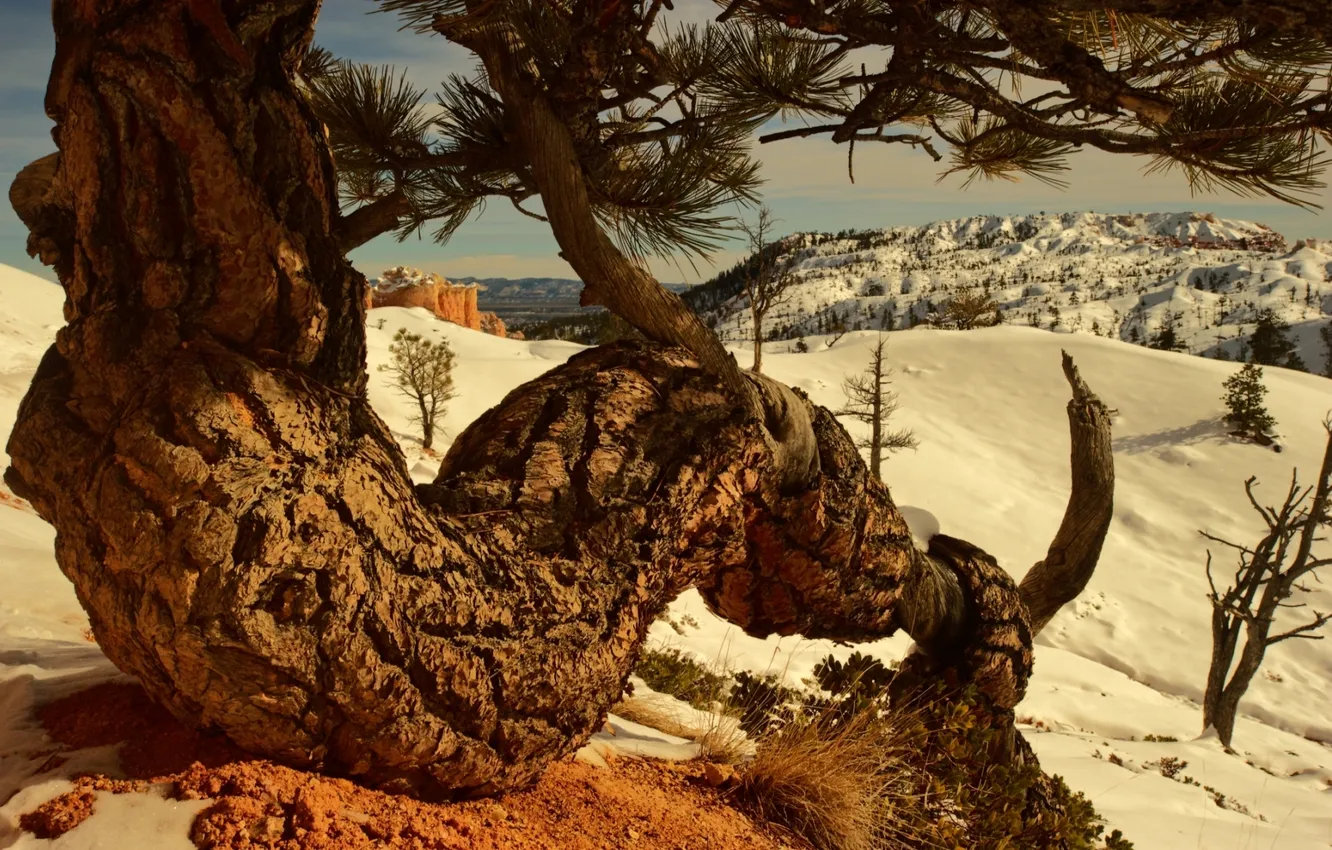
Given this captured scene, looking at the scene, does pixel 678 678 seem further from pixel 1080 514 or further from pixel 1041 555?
pixel 1041 555

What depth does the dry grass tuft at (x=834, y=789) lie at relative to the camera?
2.01m

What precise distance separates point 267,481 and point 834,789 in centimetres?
159

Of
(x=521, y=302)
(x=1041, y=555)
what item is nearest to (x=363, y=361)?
(x=1041, y=555)

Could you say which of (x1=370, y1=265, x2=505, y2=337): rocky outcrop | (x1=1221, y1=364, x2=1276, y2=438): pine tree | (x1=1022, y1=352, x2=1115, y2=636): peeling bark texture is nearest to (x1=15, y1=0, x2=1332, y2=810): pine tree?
(x1=1022, y1=352, x2=1115, y2=636): peeling bark texture

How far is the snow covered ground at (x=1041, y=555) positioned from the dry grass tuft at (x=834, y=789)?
370 millimetres

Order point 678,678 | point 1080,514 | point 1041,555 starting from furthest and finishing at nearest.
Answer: point 1041,555 → point 678,678 → point 1080,514

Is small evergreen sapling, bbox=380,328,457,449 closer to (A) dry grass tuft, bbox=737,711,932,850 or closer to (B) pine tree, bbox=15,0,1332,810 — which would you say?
(B) pine tree, bbox=15,0,1332,810

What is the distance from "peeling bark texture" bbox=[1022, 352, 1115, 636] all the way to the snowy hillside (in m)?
56.4

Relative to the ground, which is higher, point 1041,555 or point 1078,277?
point 1078,277

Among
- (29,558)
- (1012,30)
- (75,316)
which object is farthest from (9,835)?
(29,558)

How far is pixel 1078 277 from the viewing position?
11206cm

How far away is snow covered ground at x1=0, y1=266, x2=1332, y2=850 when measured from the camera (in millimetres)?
2551

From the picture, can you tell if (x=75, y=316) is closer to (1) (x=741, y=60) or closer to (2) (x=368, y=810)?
(2) (x=368, y=810)

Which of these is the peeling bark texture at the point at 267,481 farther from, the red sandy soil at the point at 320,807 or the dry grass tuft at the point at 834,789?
the dry grass tuft at the point at 834,789
